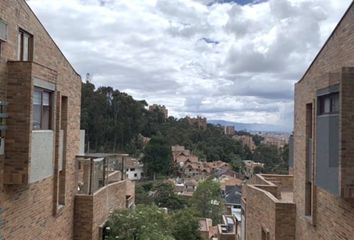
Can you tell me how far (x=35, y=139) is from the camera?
8.59 metres

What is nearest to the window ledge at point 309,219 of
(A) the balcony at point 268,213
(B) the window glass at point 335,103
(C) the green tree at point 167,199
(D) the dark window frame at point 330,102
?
(A) the balcony at point 268,213

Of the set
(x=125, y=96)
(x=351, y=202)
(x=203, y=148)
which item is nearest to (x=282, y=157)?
(x=203, y=148)

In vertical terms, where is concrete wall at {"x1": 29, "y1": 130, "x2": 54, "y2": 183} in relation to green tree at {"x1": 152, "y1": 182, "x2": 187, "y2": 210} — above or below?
above

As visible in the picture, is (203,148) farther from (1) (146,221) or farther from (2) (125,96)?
(1) (146,221)

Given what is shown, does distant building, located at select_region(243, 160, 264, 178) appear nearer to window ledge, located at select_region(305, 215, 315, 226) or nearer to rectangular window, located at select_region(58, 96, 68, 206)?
rectangular window, located at select_region(58, 96, 68, 206)

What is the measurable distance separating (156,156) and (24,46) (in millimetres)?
58927

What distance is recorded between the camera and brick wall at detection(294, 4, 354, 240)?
715 centimetres

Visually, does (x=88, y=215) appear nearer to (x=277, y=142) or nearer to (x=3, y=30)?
(x=3, y=30)

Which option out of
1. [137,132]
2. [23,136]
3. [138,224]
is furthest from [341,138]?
[137,132]

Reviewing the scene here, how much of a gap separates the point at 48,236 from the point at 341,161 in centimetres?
743

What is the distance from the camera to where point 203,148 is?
9550cm

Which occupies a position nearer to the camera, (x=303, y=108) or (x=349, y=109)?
(x=349, y=109)

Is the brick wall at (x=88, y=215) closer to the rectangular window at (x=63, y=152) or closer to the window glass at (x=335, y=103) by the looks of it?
the rectangular window at (x=63, y=152)

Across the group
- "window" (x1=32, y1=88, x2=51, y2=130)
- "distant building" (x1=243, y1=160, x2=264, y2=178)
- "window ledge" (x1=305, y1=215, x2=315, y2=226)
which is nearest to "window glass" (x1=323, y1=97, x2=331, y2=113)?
"window ledge" (x1=305, y1=215, x2=315, y2=226)
